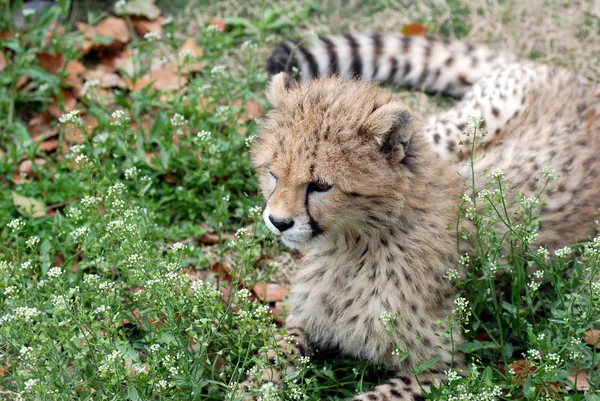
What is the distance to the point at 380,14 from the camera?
20.7ft

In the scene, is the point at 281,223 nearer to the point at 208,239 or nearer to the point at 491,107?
the point at 208,239

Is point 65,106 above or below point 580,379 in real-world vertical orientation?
below

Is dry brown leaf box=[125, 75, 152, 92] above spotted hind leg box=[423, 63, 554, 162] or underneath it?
underneath

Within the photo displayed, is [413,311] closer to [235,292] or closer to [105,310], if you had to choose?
[235,292]

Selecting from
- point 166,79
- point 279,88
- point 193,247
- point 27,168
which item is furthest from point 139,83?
point 279,88

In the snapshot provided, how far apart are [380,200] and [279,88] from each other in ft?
2.32

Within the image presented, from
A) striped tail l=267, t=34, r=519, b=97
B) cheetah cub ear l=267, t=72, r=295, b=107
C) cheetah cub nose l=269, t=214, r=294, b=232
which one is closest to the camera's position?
cheetah cub nose l=269, t=214, r=294, b=232

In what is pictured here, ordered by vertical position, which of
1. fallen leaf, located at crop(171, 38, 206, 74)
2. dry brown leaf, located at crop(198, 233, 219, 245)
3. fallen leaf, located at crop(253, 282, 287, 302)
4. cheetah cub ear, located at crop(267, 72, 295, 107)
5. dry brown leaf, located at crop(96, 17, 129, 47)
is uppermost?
cheetah cub ear, located at crop(267, 72, 295, 107)

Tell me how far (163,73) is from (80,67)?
58 cm

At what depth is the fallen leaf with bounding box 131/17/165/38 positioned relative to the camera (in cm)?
606

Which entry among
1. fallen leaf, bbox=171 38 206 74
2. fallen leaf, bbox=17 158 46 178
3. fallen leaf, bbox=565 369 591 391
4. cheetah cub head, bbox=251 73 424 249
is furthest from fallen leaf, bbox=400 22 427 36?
fallen leaf, bbox=565 369 591 391

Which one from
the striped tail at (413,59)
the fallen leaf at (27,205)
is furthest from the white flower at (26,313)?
the striped tail at (413,59)

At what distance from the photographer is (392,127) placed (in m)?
3.33

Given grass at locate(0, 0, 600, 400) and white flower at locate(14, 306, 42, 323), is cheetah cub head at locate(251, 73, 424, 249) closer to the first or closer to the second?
grass at locate(0, 0, 600, 400)
